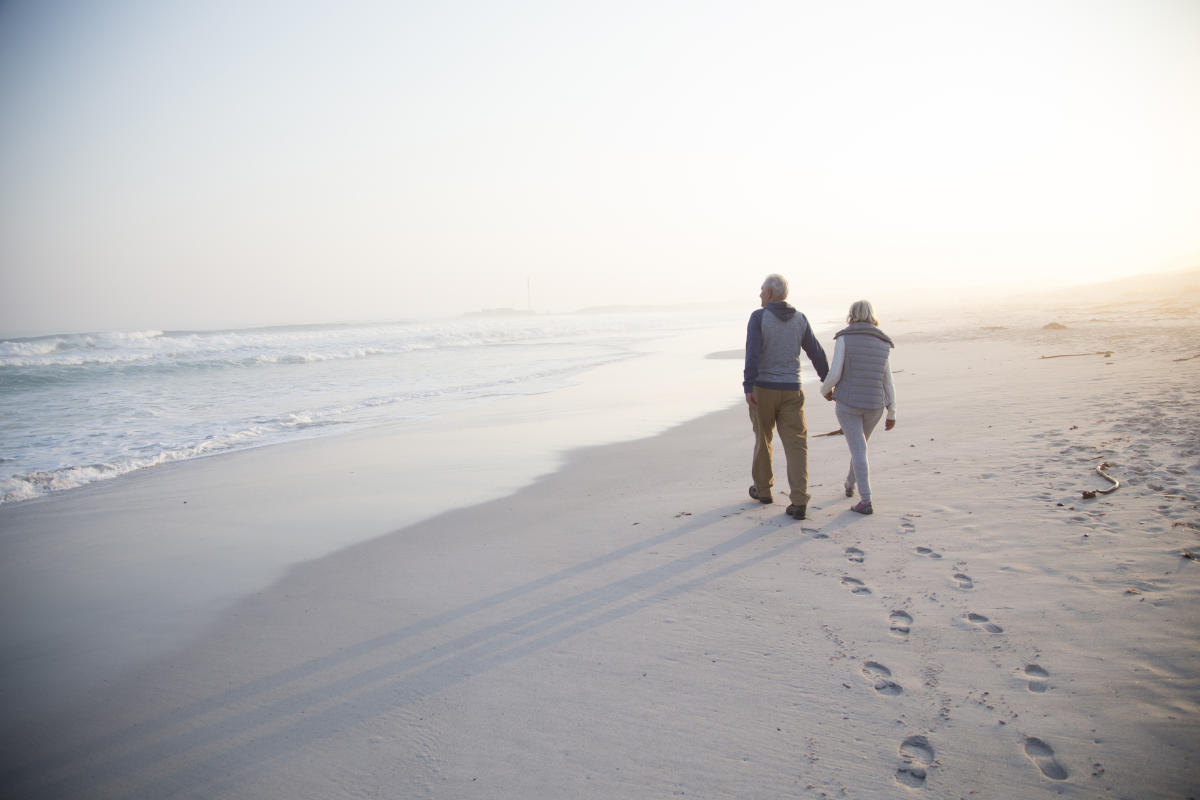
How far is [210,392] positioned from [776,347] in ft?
55.4

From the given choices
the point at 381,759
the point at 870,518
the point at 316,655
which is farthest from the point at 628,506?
the point at 381,759

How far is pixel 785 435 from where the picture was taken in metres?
5.00

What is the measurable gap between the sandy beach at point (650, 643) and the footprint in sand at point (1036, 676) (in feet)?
0.04

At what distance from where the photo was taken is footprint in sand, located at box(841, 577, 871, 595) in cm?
352

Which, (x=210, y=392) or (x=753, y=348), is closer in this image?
(x=753, y=348)

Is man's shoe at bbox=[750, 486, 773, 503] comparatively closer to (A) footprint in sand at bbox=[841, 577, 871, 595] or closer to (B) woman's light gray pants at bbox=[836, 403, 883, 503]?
(B) woman's light gray pants at bbox=[836, 403, 883, 503]

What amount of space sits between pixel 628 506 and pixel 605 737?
3.06m

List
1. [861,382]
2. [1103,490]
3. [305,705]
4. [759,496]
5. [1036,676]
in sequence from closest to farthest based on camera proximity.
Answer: [1036,676], [305,705], [1103,490], [861,382], [759,496]

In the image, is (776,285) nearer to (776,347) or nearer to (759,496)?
(776,347)

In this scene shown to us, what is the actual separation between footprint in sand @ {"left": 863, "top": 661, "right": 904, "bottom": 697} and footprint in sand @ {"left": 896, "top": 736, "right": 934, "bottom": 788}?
0.29m

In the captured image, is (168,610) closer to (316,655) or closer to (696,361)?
(316,655)

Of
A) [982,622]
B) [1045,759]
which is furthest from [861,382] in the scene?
[1045,759]

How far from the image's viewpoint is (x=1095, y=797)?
6.70 ft

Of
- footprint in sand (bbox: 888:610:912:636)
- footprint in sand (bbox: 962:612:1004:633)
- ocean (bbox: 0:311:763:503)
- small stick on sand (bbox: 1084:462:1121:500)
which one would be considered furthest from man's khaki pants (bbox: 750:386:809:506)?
ocean (bbox: 0:311:763:503)
